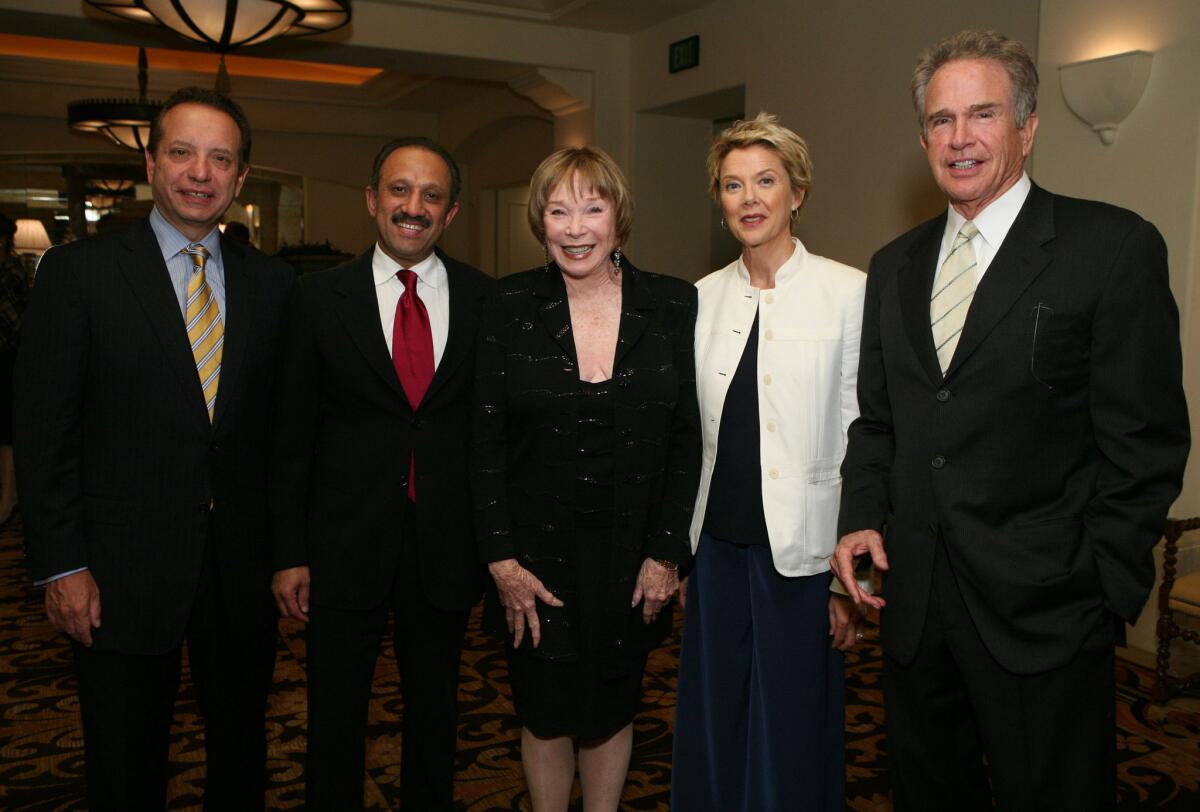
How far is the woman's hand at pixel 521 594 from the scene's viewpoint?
2.23 meters

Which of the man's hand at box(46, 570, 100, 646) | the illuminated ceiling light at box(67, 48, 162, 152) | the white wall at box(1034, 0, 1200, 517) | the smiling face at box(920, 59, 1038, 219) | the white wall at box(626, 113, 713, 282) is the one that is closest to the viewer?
the smiling face at box(920, 59, 1038, 219)

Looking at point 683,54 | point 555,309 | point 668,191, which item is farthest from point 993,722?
point 668,191

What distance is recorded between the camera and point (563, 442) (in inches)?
87.1

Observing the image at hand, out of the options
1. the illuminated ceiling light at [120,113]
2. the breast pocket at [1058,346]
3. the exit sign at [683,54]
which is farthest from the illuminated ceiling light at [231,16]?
the breast pocket at [1058,346]

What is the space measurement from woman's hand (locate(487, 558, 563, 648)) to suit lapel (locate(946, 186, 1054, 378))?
993 millimetres

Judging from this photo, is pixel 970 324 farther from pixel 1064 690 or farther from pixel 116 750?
pixel 116 750

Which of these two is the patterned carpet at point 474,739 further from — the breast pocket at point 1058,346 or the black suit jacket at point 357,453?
the breast pocket at point 1058,346

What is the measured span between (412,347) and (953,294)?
3.93ft

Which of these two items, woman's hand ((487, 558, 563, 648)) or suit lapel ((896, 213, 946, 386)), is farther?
woman's hand ((487, 558, 563, 648))

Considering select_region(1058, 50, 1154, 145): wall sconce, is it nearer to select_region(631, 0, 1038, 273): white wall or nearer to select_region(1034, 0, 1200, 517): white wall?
select_region(1034, 0, 1200, 517): white wall

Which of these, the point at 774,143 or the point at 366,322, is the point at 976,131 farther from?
the point at 366,322

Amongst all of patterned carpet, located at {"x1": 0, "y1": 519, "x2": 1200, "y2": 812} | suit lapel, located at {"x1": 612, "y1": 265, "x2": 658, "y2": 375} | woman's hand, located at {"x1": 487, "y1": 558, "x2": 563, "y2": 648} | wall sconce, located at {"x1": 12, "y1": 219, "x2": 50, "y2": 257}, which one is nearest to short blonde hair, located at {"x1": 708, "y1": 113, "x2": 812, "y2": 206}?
suit lapel, located at {"x1": 612, "y1": 265, "x2": 658, "y2": 375}

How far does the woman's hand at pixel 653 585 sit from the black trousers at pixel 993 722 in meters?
0.50

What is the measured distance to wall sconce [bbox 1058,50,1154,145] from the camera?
3979 mm
